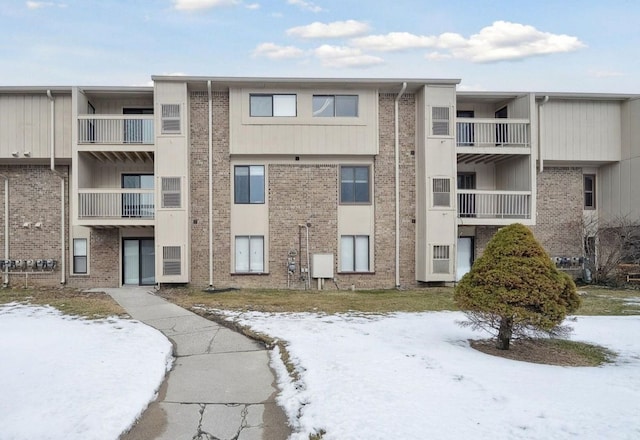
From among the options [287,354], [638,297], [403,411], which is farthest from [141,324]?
[638,297]

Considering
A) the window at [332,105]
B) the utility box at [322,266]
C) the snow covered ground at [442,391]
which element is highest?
the window at [332,105]

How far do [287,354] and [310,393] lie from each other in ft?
5.64

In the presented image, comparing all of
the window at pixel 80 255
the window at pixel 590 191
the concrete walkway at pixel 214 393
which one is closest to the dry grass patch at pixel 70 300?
the window at pixel 80 255

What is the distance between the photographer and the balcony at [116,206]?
15.8 m

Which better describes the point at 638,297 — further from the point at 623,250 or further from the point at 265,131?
the point at 265,131

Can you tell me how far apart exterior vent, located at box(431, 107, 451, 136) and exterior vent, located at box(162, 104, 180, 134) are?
334 inches

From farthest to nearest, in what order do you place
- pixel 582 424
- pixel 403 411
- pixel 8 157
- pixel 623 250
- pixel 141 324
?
pixel 623 250 < pixel 8 157 < pixel 141 324 < pixel 403 411 < pixel 582 424

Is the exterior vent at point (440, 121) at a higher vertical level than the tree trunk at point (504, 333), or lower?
higher

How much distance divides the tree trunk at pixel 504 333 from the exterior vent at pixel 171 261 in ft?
35.4

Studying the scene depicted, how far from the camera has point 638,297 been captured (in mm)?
15008

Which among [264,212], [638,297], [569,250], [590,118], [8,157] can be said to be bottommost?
[638,297]

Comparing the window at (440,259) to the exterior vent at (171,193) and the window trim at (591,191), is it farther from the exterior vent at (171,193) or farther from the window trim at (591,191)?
the exterior vent at (171,193)

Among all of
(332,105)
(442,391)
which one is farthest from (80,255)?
(442,391)

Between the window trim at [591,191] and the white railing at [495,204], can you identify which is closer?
the white railing at [495,204]
